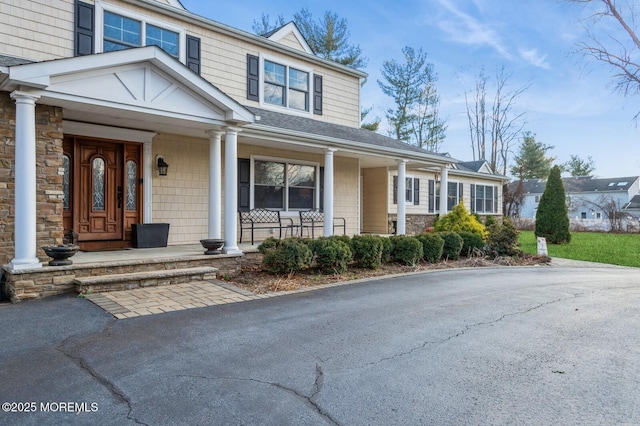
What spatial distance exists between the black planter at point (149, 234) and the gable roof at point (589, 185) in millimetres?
40401

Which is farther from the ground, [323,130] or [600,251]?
[323,130]

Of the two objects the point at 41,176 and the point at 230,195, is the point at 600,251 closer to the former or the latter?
the point at 230,195

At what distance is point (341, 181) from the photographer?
12.9 metres

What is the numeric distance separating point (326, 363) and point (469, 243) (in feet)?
27.9

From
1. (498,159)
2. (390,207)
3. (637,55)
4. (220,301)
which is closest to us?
(220,301)

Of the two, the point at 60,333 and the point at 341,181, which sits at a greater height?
the point at 341,181

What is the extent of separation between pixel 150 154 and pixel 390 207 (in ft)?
31.9

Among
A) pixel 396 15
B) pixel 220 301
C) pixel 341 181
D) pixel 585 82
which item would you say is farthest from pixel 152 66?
pixel 585 82

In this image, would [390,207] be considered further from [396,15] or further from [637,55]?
[637,55]

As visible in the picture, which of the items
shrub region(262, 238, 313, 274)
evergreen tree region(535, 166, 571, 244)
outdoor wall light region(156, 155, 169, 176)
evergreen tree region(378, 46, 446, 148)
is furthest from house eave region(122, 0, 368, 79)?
evergreen tree region(378, 46, 446, 148)

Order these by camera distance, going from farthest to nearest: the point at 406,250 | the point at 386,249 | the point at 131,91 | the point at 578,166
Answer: the point at 578,166 < the point at 406,250 < the point at 386,249 < the point at 131,91

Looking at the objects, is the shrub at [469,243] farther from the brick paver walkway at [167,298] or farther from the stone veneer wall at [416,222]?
the brick paver walkway at [167,298]

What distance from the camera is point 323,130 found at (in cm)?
1098

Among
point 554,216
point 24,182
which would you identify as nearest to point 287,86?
point 24,182
